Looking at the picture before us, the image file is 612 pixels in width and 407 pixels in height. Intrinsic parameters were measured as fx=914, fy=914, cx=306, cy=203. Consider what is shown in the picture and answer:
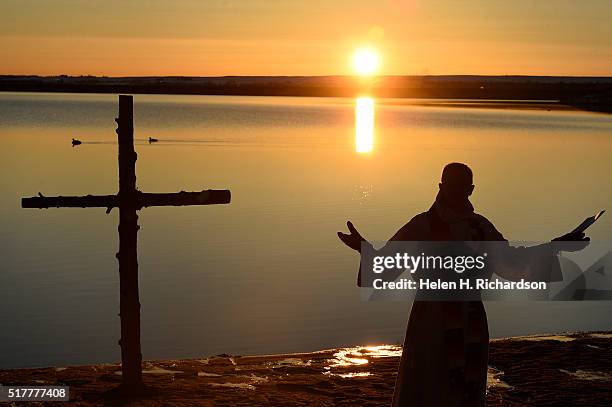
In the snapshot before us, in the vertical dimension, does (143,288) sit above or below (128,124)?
below

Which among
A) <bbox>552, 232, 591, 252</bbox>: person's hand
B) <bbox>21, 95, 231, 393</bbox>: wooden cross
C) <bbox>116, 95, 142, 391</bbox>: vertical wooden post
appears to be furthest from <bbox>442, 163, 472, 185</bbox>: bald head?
<bbox>116, 95, 142, 391</bbox>: vertical wooden post

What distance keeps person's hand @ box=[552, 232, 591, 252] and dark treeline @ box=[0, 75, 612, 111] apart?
3293mm

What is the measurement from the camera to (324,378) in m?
9.59

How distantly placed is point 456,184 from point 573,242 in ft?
2.93

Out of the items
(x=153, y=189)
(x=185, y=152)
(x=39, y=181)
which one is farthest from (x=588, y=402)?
(x=185, y=152)

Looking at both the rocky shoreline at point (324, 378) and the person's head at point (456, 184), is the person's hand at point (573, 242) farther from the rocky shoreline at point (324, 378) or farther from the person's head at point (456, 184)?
the rocky shoreline at point (324, 378)

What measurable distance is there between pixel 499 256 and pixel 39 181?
30803mm

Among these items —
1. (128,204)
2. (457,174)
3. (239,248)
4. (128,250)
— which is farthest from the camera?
(239,248)

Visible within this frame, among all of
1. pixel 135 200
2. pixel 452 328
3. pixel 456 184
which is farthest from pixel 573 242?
pixel 135 200

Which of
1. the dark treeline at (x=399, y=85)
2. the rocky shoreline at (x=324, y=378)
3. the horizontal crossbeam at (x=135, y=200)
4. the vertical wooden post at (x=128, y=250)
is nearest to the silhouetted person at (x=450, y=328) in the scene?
the rocky shoreline at (x=324, y=378)

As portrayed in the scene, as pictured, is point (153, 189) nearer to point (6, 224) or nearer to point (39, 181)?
point (39, 181)

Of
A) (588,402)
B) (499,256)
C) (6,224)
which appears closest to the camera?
(499,256)

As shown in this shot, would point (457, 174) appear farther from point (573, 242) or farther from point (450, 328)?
point (450, 328)

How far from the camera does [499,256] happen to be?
6.37 m
